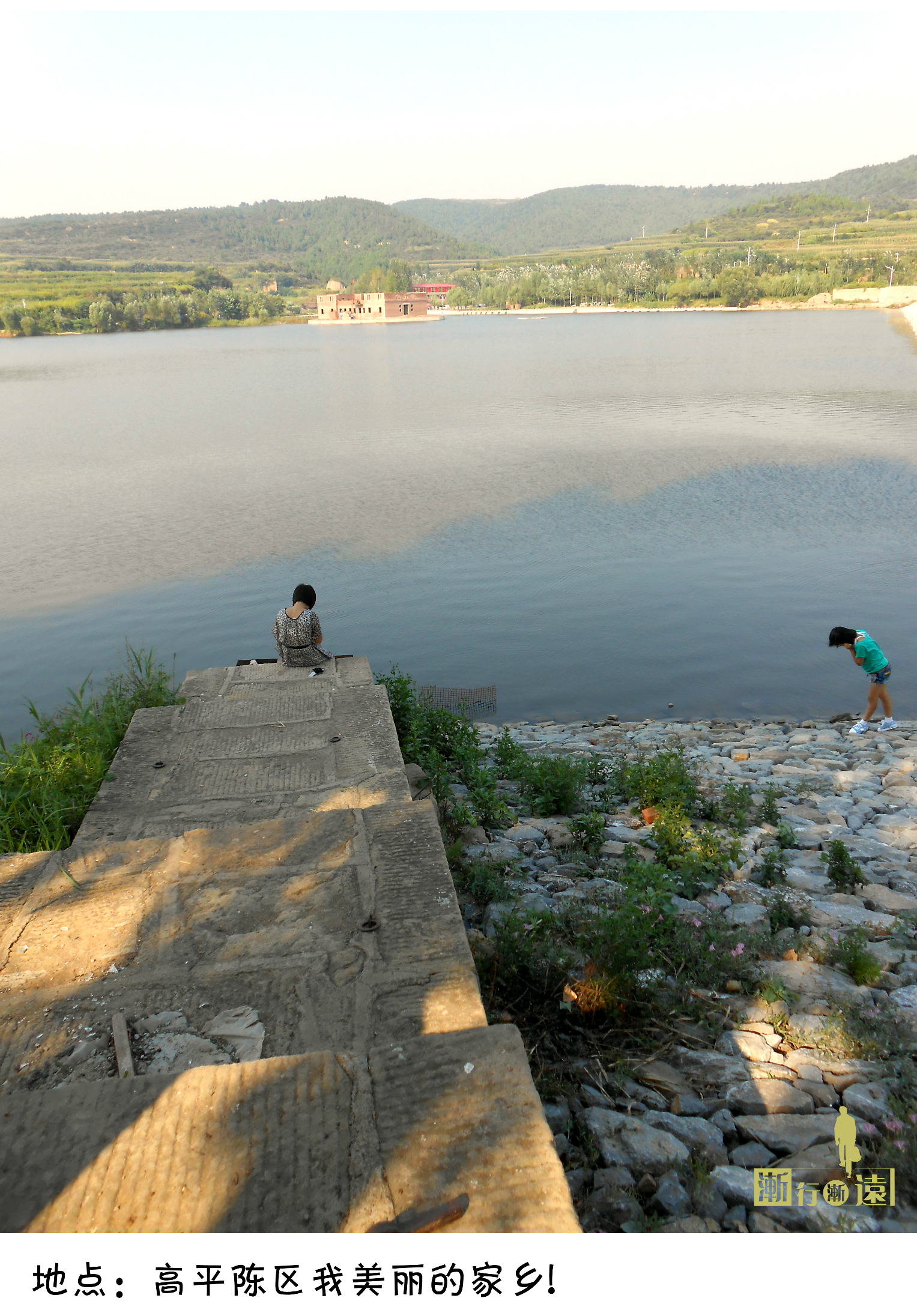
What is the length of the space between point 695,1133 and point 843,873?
2452mm

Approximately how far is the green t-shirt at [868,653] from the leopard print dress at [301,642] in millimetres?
5604

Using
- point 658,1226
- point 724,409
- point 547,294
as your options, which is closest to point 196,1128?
Result: point 658,1226

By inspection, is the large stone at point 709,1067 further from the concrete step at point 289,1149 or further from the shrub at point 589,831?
the shrub at point 589,831

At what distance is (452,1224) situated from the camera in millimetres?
2072

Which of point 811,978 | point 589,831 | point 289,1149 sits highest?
point 289,1149

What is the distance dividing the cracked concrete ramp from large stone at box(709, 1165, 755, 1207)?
3.37 ft

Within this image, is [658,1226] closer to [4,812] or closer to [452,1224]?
[452,1224]

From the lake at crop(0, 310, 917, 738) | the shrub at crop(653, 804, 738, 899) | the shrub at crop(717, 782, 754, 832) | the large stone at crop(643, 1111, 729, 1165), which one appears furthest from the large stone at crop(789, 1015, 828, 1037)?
the lake at crop(0, 310, 917, 738)

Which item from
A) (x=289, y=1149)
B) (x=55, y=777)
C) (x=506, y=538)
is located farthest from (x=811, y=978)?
(x=506, y=538)

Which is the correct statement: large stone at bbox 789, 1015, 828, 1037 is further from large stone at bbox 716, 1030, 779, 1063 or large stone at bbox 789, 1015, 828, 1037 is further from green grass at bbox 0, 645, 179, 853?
green grass at bbox 0, 645, 179, 853

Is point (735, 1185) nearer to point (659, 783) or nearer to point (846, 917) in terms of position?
point (846, 917)

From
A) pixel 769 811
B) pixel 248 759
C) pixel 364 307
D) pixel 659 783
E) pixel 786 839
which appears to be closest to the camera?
pixel 248 759

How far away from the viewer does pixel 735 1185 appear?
2891mm

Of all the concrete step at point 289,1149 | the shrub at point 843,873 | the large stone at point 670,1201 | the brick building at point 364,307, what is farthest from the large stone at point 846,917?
the brick building at point 364,307
